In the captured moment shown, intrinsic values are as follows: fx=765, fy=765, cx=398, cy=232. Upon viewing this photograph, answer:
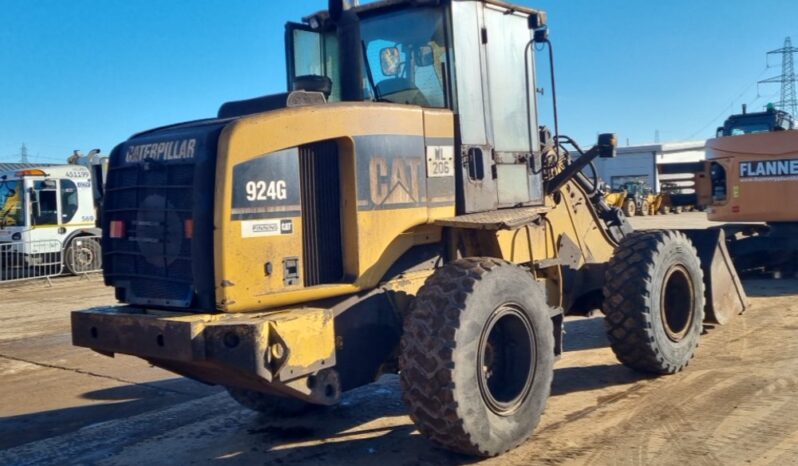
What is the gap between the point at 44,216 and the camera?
1939 centimetres

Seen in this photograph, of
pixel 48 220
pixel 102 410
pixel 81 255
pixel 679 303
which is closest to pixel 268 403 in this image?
pixel 102 410

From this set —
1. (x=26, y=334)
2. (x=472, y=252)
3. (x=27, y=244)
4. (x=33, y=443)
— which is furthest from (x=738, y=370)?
(x=27, y=244)

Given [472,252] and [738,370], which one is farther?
[738,370]

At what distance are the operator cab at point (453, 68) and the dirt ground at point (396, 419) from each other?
177cm

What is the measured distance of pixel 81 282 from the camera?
1844 centimetres

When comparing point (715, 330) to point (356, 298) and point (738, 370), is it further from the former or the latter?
point (356, 298)

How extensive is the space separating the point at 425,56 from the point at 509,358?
7.37ft

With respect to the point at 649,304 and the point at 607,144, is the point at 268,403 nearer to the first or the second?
the point at 649,304

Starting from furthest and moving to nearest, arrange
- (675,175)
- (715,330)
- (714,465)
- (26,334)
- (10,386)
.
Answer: (675,175)
(26,334)
(715,330)
(10,386)
(714,465)

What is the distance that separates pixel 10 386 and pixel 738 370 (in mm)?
7116

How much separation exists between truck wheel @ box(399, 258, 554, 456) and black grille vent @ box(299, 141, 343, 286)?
617mm

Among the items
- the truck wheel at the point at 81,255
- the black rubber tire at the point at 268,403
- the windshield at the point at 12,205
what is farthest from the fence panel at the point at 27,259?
the black rubber tire at the point at 268,403

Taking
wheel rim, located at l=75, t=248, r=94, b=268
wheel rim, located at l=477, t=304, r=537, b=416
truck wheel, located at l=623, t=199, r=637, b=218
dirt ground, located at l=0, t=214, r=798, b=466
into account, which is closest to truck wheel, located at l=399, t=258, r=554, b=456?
wheel rim, located at l=477, t=304, r=537, b=416

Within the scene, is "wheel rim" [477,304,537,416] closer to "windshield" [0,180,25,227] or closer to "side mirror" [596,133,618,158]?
"side mirror" [596,133,618,158]
